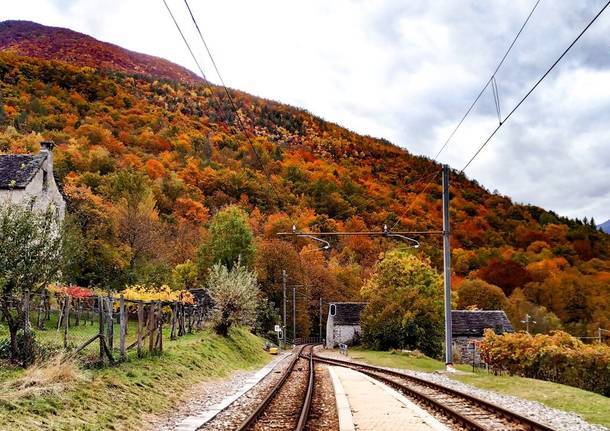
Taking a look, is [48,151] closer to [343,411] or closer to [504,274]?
[343,411]

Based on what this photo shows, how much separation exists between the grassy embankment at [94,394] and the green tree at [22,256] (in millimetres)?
1608

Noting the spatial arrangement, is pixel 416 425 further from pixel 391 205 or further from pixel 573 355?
pixel 391 205

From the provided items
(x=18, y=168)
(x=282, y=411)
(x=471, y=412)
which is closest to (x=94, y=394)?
(x=282, y=411)

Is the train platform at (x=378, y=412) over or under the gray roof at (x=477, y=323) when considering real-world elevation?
under

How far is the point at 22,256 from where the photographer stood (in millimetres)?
14516

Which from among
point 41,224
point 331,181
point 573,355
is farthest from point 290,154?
point 41,224

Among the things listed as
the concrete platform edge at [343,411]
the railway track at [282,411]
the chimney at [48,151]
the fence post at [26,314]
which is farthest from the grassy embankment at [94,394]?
the chimney at [48,151]

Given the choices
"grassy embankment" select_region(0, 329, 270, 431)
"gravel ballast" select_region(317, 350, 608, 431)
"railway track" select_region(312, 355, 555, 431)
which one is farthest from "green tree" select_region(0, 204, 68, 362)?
"gravel ballast" select_region(317, 350, 608, 431)

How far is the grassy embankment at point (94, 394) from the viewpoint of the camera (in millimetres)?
10586

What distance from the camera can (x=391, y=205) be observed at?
88188 mm

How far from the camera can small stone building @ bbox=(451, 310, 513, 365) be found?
64225 mm

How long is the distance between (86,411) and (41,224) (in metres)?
5.70

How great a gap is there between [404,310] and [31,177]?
117 ft

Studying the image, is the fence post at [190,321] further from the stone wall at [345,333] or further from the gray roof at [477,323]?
the stone wall at [345,333]
